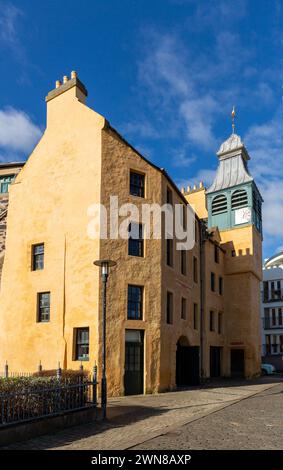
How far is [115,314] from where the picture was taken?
20219 mm

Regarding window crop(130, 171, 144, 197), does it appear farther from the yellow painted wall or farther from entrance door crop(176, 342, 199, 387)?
entrance door crop(176, 342, 199, 387)

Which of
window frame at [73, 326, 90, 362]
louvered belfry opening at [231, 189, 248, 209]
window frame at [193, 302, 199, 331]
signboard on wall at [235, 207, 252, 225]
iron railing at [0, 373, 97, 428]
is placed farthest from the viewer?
louvered belfry opening at [231, 189, 248, 209]

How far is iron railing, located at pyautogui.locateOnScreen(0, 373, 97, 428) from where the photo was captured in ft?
33.7

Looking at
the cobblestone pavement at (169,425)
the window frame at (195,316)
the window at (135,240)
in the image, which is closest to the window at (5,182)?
the window at (135,240)

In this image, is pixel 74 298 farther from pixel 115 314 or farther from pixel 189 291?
pixel 189 291

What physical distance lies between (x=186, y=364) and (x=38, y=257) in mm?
10870

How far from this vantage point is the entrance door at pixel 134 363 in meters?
20.2

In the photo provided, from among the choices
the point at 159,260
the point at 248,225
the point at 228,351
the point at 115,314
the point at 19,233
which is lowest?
the point at 228,351

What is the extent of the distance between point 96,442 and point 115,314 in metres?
9.91

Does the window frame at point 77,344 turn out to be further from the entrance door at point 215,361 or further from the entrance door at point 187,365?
the entrance door at point 215,361

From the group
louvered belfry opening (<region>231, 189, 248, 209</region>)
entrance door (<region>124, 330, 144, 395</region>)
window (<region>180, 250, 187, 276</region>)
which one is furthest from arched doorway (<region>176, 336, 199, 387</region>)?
louvered belfry opening (<region>231, 189, 248, 209</region>)

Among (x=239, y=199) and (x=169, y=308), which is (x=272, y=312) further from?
(x=169, y=308)

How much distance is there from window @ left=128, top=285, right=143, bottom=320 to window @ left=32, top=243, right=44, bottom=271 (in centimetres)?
476
